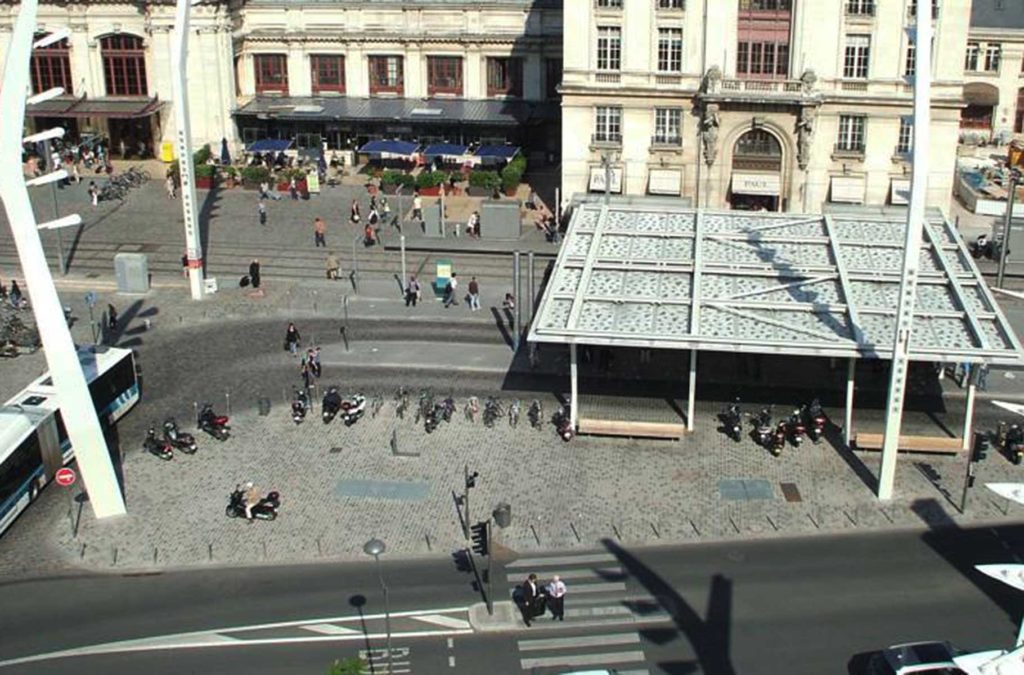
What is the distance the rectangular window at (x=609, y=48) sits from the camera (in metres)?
77.8

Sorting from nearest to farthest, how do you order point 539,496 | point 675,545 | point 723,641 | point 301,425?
point 723,641
point 675,545
point 539,496
point 301,425

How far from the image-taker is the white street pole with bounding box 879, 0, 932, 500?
42344 mm

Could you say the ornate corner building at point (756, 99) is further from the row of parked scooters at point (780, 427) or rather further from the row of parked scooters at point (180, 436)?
the row of parked scooters at point (180, 436)

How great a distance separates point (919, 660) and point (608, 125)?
164ft

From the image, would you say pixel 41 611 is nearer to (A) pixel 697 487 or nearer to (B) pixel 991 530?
(A) pixel 697 487

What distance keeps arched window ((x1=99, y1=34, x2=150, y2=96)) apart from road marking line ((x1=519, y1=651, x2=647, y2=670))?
7048 centimetres

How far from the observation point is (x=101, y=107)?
3723 inches

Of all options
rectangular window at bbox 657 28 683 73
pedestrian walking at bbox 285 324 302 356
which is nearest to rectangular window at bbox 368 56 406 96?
rectangular window at bbox 657 28 683 73

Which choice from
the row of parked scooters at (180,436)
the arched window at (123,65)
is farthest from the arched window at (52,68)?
the row of parked scooters at (180,436)

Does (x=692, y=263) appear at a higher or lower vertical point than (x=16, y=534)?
higher

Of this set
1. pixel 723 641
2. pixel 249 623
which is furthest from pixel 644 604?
pixel 249 623

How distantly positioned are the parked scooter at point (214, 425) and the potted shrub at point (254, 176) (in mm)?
39539

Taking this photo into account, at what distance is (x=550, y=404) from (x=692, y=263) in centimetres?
892

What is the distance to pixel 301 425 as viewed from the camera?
53625 millimetres
